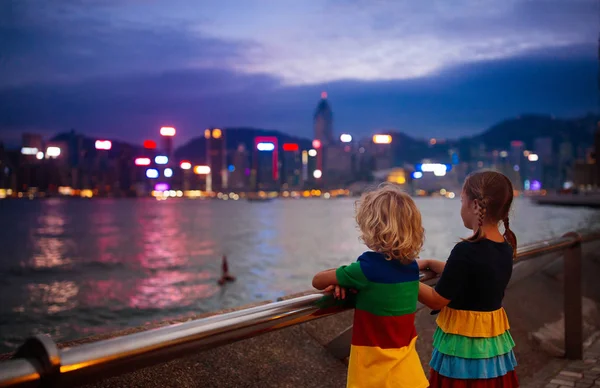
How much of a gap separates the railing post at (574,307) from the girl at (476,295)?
284 cm

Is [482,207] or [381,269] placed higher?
[482,207]

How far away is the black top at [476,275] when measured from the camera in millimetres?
2666

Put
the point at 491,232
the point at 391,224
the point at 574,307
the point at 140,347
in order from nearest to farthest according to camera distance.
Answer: the point at 140,347 → the point at 391,224 → the point at 491,232 → the point at 574,307

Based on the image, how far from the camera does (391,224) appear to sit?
230cm

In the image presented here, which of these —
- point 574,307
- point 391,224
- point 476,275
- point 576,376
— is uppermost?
point 391,224

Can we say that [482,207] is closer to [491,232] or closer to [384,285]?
[491,232]

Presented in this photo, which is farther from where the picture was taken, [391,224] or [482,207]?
[482,207]

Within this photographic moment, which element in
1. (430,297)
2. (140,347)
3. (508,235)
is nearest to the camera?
(140,347)

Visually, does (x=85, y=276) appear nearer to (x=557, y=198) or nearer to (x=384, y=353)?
(x=384, y=353)

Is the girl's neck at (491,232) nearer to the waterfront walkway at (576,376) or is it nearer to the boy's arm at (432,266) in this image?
the boy's arm at (432,266)

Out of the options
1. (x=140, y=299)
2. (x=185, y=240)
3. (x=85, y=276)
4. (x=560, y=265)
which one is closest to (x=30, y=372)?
(x=560, y=265)

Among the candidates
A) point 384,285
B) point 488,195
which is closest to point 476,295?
point 488,195

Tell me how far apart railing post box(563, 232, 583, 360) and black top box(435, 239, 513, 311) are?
2959 millimetres

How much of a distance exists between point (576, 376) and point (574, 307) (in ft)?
2.43
